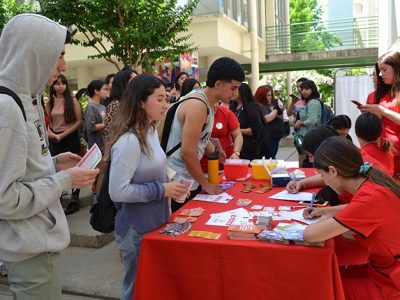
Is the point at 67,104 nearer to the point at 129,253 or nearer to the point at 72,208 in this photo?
the point at 72,208

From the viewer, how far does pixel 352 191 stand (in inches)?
71.3

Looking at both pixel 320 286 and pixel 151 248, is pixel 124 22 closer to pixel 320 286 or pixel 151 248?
pixel 151 248

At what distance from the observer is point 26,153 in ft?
4.41

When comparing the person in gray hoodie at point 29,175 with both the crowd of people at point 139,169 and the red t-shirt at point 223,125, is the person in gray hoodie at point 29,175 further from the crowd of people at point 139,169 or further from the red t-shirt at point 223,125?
the red t-shirt at point 223,125

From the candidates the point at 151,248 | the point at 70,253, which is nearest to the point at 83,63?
the point at 70,253

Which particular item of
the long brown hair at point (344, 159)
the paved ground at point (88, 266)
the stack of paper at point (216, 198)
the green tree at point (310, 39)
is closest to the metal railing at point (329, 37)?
the green tree at point (310, 39)

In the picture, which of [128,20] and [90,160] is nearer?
[90,160]

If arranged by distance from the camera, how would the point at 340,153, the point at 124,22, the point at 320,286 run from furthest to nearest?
the point at 124,22
the point at 340,153
the point at 320,286

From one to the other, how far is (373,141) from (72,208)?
3.40m

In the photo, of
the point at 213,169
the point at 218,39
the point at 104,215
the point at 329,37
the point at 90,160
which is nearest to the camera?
the point at 90,160

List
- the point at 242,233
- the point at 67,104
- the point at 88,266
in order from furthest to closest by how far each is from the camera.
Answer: the point at 67,104
the point at 88,266
the point at 242,233

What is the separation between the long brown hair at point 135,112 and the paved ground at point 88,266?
4.98 ft

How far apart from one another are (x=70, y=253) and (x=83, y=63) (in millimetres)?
11235

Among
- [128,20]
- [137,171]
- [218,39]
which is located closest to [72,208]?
[137,171]
